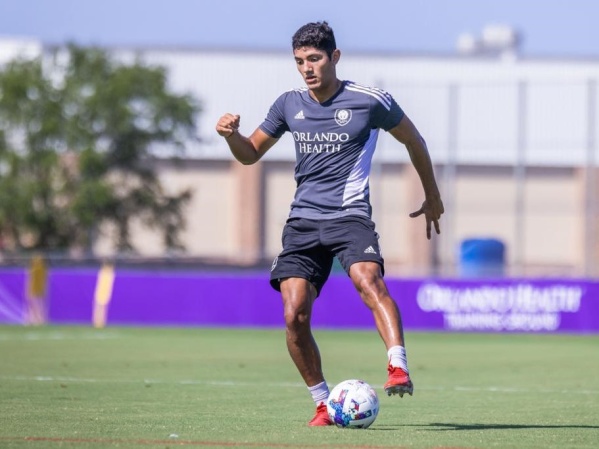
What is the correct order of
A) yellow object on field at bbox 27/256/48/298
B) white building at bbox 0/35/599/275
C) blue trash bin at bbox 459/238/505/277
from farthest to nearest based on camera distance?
white building at bbox 0/35/599/275 < blue trash bin at bbox 459/238/505/277 < yellow object on field at bbox 27/256/48/298

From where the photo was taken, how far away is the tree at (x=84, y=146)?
4569 cm

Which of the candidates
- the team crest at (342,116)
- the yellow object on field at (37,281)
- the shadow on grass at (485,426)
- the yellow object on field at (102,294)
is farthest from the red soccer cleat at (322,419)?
the yellow object on field at (37,281)

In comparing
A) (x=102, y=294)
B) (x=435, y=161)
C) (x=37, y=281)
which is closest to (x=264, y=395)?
(x=102, y=294)

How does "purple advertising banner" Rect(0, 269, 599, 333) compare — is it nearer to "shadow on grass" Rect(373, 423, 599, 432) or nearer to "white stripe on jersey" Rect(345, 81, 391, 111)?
"shadow on grass" Rect(373, 423, 599, 432)

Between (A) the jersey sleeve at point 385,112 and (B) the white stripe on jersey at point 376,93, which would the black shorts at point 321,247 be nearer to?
(A) the jersey sleeve at point 385,112

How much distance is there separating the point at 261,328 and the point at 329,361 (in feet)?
33.5

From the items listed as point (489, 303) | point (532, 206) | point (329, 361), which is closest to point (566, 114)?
point (532, 206)

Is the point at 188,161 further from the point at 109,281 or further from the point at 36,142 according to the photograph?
the point at 109,281

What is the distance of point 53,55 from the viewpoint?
48.2 m

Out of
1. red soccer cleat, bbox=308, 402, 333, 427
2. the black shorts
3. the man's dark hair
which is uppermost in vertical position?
the man's dark hair

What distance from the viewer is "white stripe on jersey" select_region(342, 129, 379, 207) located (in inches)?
344

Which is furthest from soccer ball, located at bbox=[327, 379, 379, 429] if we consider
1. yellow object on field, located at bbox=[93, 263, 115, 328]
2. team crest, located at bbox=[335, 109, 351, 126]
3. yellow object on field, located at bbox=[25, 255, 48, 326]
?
yellow object on field, located at bbox=[25, 255, 48, 326]

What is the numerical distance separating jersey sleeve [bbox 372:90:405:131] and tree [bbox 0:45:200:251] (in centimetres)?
3727

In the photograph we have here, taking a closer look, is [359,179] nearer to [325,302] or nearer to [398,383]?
[398,383]
